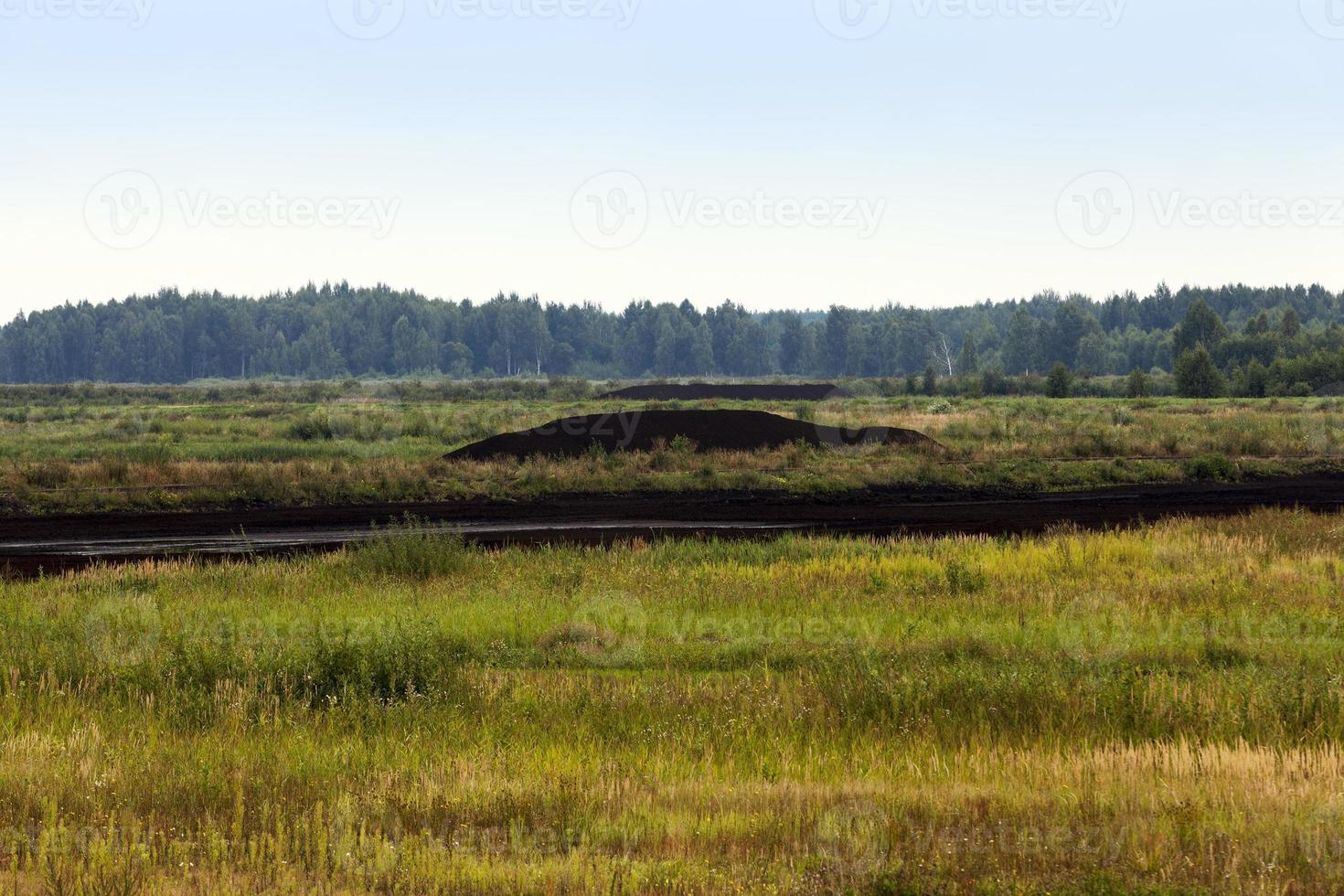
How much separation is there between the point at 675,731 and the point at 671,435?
34.9m

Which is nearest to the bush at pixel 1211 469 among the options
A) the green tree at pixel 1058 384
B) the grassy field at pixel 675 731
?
the grassy field at pixel 675 731

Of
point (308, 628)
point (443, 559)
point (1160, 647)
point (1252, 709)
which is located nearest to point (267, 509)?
point (443, 559)

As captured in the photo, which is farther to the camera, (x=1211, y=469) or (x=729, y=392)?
Result: (x=729, y=392)

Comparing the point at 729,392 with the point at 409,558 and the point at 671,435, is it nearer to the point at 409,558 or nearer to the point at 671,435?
the point at 671,435

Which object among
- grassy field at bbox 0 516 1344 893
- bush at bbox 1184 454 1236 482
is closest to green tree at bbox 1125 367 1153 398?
bush at bbox 1184 454 1236 482

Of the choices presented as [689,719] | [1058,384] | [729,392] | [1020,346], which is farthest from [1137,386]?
[689,719]

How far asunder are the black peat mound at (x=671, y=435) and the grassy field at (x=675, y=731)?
Answer: 22.7 metres

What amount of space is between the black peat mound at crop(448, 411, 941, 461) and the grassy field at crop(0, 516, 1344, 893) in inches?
892

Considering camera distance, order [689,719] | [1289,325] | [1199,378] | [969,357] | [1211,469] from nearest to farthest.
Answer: [689,719], [1211,469], [1199,378], [1289,325], [969,357]

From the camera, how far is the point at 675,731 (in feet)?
33.5

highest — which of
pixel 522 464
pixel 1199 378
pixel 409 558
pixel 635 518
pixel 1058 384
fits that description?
pixel 1199 378

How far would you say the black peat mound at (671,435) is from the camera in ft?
139

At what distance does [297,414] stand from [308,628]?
61223 millimetres

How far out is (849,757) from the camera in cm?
963
